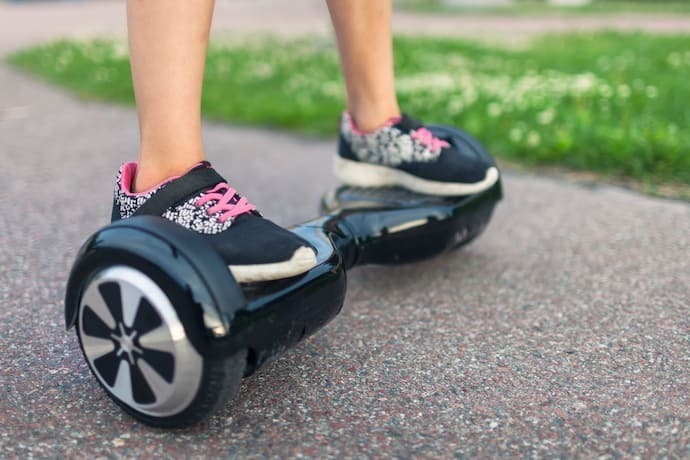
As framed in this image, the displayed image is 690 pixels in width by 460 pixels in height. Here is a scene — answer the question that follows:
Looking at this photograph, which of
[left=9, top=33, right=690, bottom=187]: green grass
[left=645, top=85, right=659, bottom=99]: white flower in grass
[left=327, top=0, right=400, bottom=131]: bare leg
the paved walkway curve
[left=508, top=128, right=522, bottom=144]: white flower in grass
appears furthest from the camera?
the paved walkway curve

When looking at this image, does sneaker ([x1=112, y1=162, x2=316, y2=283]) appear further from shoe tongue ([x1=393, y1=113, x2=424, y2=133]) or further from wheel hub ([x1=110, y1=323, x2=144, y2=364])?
shoe tongue ([x1=393, y1=113, x2=424, y2=133])

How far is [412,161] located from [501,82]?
8.51ft

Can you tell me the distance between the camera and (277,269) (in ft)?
3.85

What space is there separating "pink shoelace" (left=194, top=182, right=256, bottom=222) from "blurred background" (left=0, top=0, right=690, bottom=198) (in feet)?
5.29

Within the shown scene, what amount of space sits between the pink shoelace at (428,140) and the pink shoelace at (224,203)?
24.3 inches

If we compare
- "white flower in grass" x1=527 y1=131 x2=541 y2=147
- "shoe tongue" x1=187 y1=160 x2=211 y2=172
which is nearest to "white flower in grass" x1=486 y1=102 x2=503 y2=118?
"white flower in grass" x1=527 y1=131 x2=541 y2=147

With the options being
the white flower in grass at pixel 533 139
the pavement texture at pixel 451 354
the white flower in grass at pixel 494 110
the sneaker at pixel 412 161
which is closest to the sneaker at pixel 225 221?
the pavement texture at pixel 451 354

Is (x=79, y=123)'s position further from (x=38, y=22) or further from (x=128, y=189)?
(x=38, y=22)

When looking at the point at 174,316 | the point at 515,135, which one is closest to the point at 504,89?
the point at 515,135

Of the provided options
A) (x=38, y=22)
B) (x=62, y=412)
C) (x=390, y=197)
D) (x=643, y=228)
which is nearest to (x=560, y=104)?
(x=643, y=228)

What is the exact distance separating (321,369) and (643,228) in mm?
1164

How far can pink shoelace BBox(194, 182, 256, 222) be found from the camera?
4.10 feet

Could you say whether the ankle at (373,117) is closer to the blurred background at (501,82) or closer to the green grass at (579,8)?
the blurred background at (501,82)

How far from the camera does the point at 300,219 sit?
2.23 metres
